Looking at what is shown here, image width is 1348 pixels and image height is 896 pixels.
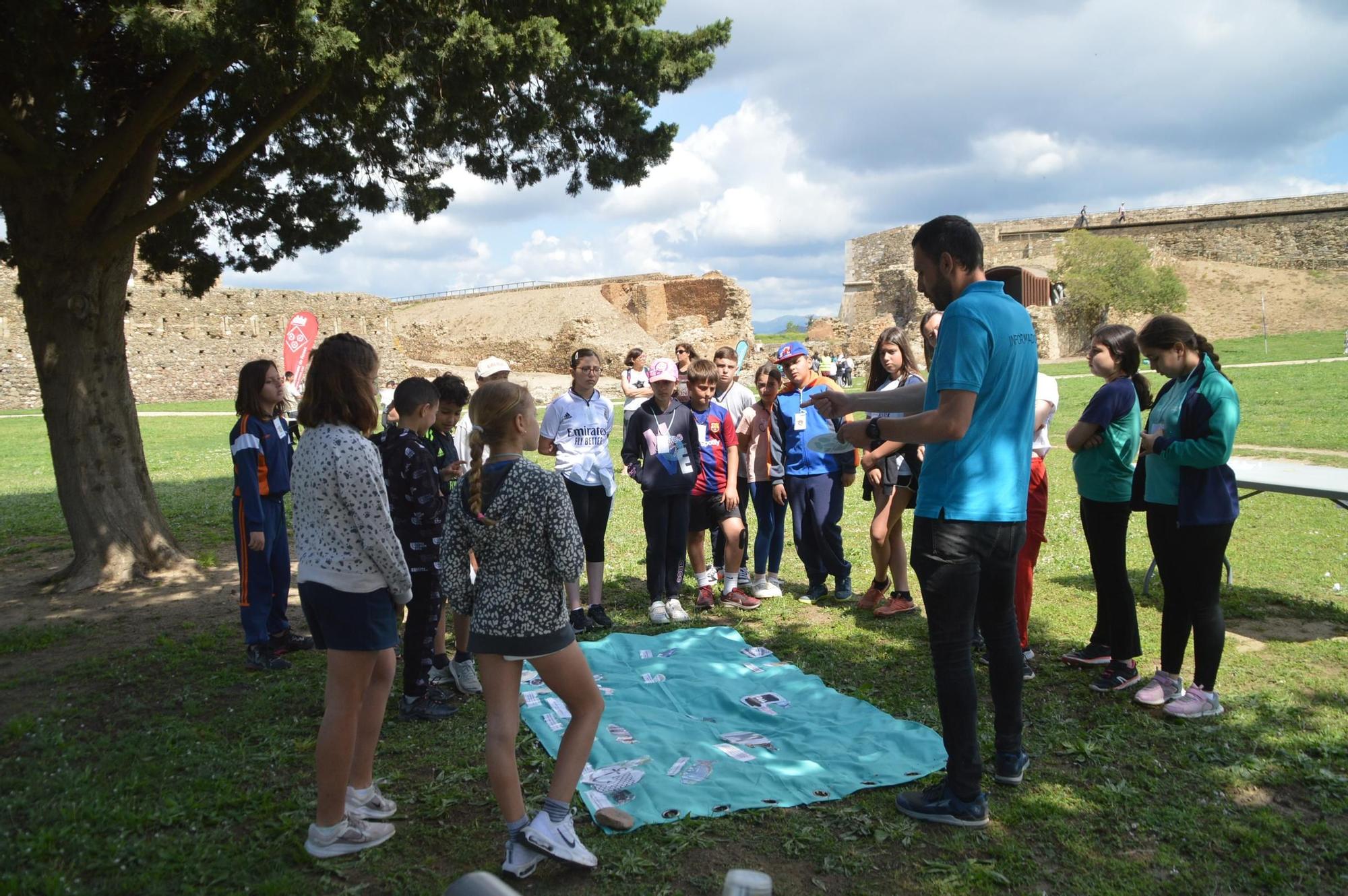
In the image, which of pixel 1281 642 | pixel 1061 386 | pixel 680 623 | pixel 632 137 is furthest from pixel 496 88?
pixel 1061 386

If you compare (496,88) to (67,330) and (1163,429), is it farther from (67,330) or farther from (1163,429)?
(1163,429)

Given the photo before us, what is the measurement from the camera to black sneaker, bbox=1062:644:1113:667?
16.4ft

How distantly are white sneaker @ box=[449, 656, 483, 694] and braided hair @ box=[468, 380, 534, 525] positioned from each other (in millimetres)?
2136

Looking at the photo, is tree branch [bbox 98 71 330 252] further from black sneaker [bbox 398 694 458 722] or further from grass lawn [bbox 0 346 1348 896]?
black sneaker [bbox 398 694 458 722]

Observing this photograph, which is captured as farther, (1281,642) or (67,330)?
(67,330)

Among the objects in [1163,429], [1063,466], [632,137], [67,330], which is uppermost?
[632,137]

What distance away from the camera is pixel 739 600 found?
21.4 ft

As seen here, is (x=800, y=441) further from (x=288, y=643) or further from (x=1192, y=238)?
(x=1192, y=238)

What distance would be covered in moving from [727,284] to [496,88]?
43980mm

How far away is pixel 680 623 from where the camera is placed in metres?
6.16

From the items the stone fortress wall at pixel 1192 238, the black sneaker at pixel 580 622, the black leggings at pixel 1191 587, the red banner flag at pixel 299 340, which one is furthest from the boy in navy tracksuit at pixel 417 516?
the stone fortress wall at pixel 1192 238

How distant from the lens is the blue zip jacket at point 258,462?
5180 mm

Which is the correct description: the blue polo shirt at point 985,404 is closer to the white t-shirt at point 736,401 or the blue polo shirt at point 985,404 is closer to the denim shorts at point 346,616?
the denim shorts at point 346,616

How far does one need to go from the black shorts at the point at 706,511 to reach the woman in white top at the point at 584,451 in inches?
28.9
